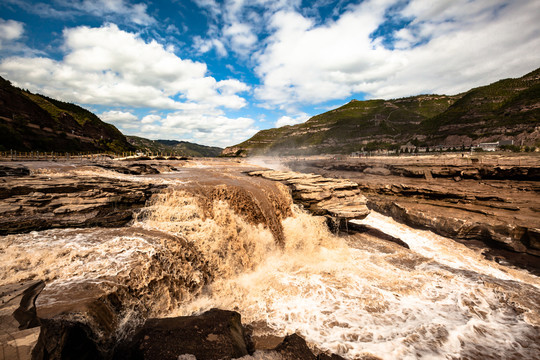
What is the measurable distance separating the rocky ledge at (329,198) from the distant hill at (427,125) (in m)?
51.2

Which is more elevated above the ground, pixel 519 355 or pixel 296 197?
pixel 296 197

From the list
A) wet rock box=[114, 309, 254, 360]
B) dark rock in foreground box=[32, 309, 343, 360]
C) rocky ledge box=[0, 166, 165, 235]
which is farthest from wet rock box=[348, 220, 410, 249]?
rocky ledge box=[0, 166, 165, 235]

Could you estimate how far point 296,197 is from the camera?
1318 cm

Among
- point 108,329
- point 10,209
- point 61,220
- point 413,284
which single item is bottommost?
point 413,284

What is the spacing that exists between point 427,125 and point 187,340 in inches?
3804

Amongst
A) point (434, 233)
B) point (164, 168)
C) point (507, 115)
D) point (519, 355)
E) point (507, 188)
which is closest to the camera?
point (519, 355)

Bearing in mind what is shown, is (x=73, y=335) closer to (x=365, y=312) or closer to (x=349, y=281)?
(x=365, y=312)

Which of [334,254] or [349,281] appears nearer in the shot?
[349,281]

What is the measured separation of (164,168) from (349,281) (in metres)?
18.2

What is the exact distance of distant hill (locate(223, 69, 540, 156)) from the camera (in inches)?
1996

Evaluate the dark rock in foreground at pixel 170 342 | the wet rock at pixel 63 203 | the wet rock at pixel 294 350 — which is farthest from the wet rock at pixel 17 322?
the wet rock at pixel 63 203

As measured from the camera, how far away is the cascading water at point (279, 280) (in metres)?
5.41

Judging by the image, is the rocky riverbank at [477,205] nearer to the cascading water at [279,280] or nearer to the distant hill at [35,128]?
the cascading water at [279,280]

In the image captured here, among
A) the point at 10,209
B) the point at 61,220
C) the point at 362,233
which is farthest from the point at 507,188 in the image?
the point at 10,209
